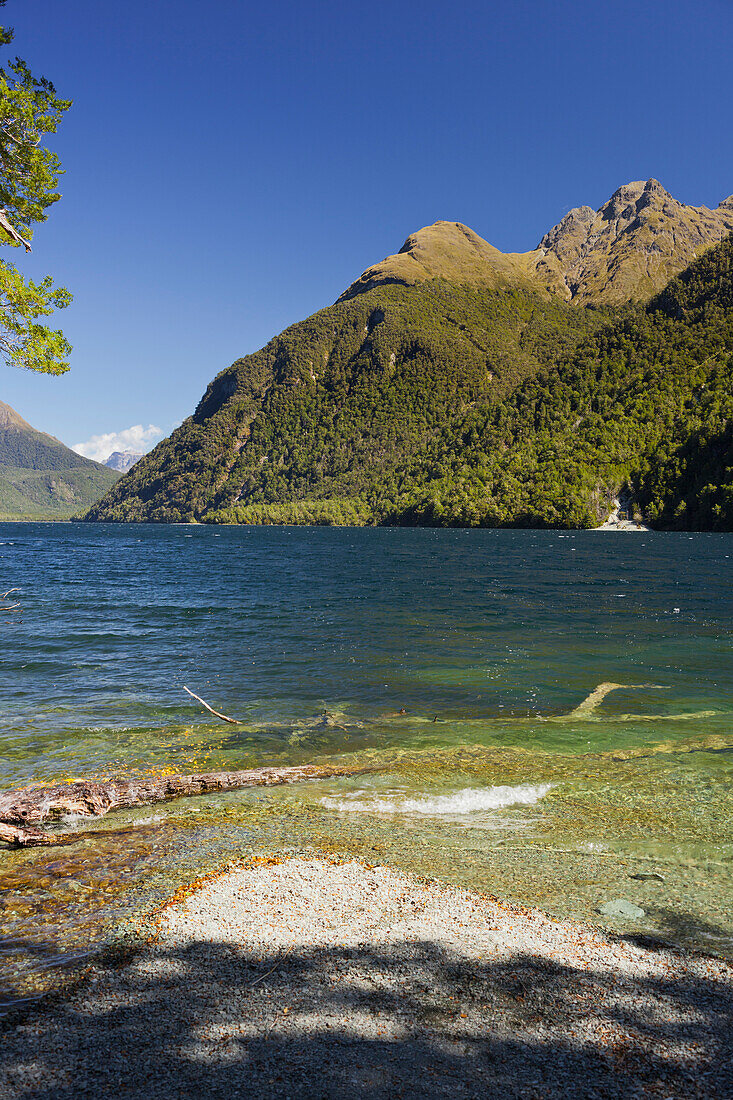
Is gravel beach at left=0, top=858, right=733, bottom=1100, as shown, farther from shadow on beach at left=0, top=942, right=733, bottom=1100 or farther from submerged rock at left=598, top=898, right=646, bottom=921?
submerged rock at left=598, top=898, right=646, bottom=921

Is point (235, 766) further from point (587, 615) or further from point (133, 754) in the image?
point (587, 615)

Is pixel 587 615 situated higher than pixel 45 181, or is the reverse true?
pixel 45 181

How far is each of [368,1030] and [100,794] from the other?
6.85m

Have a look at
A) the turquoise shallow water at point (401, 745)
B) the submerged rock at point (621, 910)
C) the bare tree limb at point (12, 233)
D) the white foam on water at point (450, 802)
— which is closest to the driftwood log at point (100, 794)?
→ the turquoise shallow water at point (401, 745)

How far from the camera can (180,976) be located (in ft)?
18.7

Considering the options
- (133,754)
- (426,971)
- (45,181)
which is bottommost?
(133,754)

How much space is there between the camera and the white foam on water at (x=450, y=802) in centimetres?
1064

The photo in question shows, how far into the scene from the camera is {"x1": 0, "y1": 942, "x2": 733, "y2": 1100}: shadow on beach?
4324 millimetres

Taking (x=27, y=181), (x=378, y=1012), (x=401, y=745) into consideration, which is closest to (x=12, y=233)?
(x=27, y=181)

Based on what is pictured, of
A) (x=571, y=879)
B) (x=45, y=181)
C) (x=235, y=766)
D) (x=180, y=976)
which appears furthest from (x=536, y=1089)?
(x=45, y=181)

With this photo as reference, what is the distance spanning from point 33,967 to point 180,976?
1567 millimetres

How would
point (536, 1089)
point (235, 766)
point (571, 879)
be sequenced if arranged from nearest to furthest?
point (536, 1089), point (571, 879), point (235, 766)

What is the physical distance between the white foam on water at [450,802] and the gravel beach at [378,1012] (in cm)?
340

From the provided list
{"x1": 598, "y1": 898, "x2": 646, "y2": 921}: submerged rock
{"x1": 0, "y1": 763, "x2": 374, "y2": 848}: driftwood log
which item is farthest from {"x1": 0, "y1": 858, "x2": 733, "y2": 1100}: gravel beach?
{"x1": 0, "y1": 763, "x2": 374, "y2": 848}: driftwood log
